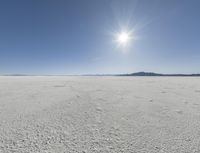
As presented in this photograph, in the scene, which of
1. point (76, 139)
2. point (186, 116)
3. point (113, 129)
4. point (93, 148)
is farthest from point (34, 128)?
point (186, 116)

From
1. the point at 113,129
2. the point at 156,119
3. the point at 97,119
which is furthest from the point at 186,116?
the point at 97,119

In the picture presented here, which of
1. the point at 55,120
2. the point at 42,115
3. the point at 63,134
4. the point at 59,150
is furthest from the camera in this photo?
the point at 42,115

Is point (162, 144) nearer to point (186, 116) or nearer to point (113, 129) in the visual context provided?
point (113, 129)

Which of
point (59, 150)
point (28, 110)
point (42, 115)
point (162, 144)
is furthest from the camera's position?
point (28, 110)

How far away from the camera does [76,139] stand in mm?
2350

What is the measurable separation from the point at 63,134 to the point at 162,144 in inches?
71.0

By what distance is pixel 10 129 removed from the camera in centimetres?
268

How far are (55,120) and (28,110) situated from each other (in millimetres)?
1319

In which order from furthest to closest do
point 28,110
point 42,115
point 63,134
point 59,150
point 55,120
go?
point 28,110 → point 42,115 → point 55,120 → point 63,134 → point 59,150

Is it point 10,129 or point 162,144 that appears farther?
point 10,129

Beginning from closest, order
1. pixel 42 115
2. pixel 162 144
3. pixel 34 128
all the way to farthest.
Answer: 1. pixel 162 144
2. pixel 34 128
3. pixel 42 115

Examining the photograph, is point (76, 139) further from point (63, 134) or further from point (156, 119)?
point (156, 119)

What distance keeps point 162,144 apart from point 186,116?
6.21ft

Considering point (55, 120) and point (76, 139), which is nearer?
point (76, 139)
